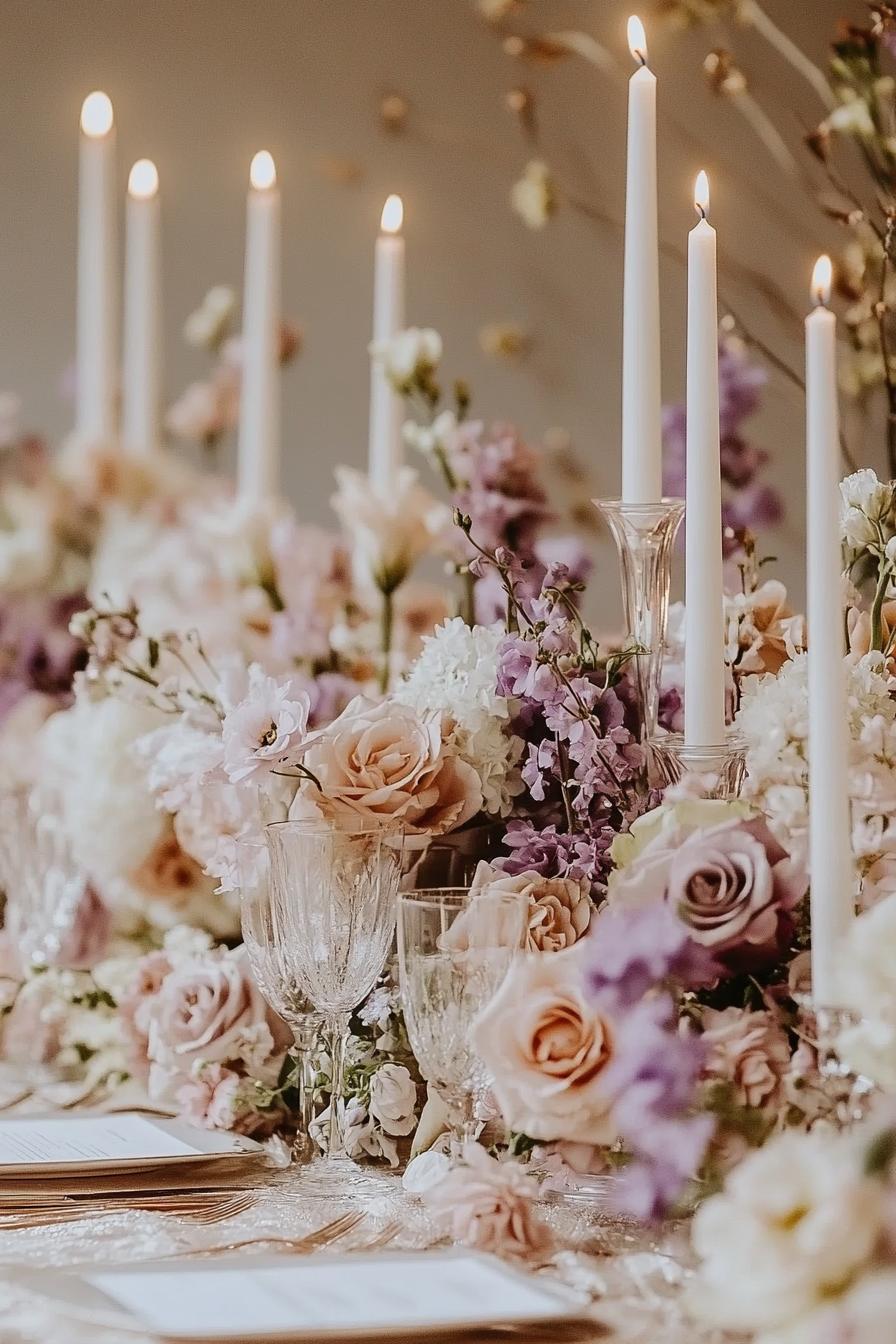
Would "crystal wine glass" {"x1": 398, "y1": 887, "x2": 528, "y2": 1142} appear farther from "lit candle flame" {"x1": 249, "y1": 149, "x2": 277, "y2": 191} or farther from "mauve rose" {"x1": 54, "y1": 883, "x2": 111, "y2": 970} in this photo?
"lit candle flame" {"x1": 249, "y1": 149, "x2": 277, "y2": 191}

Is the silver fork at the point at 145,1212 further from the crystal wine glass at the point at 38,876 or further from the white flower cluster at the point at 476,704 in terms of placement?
the crystal wine glass at the point at 38,876

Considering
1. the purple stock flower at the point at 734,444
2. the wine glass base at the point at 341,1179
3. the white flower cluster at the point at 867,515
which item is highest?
the purple stock flower at the point at 734,444

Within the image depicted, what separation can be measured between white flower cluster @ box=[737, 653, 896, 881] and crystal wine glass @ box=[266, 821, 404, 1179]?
0.22m

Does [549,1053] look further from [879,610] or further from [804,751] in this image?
[879,610]

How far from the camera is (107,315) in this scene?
155cm

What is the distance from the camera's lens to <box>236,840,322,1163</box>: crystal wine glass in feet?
3.11

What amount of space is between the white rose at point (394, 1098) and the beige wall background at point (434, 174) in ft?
3.83

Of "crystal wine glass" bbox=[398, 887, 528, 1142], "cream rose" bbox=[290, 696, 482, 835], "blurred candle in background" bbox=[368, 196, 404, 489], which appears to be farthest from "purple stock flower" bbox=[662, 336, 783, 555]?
"crystal wine glass" bbox=[398, 887, 528, 1142]

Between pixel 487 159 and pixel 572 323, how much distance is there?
230 millimetres

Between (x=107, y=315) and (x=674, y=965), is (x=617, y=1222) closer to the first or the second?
Answer: (x=674, y=965)

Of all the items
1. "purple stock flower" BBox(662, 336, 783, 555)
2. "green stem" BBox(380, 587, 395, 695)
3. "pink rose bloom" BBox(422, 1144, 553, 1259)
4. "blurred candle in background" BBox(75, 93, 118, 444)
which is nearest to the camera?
"pink rose bloom" BBox(422, 1144, 553, 1259)

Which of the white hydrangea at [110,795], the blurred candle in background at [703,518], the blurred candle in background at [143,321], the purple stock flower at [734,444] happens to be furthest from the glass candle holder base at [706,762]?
the blurred candle in background at [143,321]

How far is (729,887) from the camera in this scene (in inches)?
29.1

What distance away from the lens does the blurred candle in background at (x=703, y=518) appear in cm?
88
